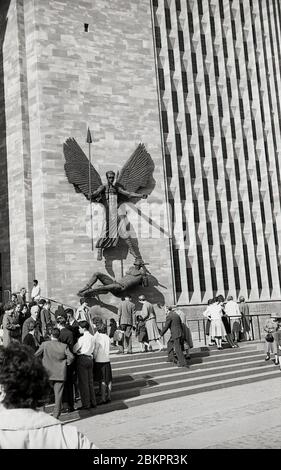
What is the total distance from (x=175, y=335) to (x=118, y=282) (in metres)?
7.70

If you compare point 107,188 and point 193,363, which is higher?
point 107,188

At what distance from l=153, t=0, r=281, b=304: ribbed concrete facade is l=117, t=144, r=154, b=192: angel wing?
181 cm

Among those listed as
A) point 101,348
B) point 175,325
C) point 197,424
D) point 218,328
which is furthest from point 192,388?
point 218,328

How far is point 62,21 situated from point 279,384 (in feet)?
58.6

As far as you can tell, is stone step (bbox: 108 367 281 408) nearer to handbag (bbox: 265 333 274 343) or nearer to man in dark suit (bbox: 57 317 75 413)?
handbag (bbox: 265 333 274 343)

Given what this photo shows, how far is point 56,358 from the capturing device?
9820mm

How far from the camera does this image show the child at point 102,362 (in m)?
11.0

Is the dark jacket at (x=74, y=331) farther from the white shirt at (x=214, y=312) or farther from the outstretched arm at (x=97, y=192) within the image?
the outstretched arm at (x=97, y=192)

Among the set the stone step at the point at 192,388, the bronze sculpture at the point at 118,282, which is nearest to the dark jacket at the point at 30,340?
the stone step at the point at 192,388

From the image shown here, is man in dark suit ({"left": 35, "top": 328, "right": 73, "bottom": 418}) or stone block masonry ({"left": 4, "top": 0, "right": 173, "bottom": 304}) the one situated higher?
stone block masonry ({"left": 4, "top": 0, "right": 173, "bottom": 304})

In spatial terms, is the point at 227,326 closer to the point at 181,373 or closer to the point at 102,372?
the point at 181,373

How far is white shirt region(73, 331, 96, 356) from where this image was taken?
1045 centimetres

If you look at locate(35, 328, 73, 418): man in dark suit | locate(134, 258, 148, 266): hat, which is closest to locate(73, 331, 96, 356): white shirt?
locate(35, 328, 73, 418): man in dark suit

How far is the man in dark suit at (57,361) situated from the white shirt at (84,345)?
17.9 inches
